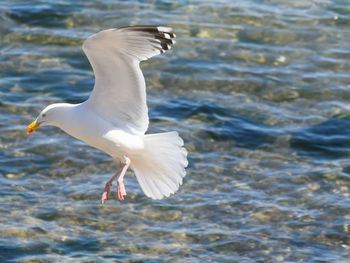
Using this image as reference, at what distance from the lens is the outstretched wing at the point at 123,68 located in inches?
328

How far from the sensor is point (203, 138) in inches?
442

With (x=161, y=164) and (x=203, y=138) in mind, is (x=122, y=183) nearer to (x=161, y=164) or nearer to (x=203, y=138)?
(x=161, y=164)

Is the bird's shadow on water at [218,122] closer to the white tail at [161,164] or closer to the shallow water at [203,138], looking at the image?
the shallow water at [203,138]

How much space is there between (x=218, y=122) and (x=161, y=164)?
2656 mm

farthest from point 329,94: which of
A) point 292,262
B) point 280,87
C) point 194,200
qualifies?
point 292,262

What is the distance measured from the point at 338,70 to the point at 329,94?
0.77m

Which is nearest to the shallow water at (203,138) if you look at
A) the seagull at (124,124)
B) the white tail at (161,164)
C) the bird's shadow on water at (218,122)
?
the bird's shadow on water at (218,122)

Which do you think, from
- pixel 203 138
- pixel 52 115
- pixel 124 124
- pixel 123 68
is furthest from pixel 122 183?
pixel 203 138

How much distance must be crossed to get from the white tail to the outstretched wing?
254 mm

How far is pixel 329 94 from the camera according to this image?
40.2 ft

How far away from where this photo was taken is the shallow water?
9289 millimetres

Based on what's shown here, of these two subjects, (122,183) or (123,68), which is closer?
(123,68)

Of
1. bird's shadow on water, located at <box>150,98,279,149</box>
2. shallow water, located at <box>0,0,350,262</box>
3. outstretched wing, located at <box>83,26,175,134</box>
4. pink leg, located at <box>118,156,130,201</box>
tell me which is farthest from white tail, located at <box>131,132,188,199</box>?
bird's shadow on water, located at <box>150,98,279,149</box>

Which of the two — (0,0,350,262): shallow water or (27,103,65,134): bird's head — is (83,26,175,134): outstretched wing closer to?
(27,103,65,134): bird's head
